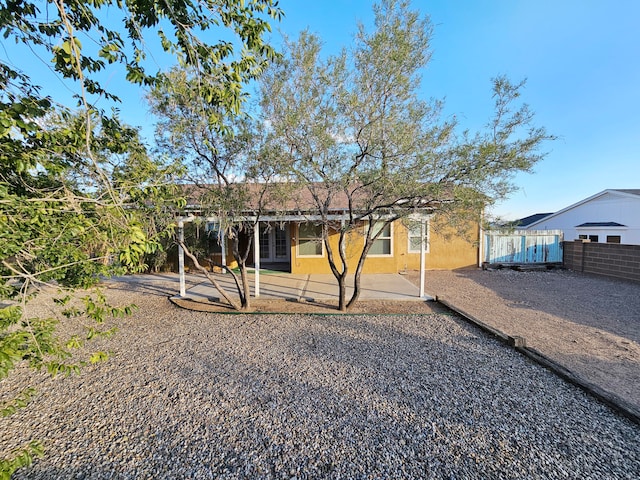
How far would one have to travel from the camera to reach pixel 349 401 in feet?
9.80

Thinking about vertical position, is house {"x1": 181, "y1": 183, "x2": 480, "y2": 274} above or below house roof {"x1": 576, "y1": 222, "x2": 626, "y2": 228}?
below

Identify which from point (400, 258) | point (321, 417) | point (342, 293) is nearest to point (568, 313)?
point (342, 293)

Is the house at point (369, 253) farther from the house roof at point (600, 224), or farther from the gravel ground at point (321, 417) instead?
the house roof at point (600, 224)

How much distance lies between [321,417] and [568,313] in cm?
638

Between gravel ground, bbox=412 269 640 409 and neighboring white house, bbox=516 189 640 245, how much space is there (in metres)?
9.31

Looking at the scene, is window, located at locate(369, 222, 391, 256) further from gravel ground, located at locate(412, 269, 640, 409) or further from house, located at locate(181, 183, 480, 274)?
gravel ground, located at locate(412, 269, 640, 409)

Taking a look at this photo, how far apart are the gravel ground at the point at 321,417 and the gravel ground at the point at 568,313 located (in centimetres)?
82

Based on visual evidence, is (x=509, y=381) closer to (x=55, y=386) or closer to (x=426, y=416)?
(x=426, y=416)

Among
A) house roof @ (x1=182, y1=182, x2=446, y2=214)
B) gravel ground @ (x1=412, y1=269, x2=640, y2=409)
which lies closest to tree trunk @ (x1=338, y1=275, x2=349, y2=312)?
house roof @ (x1=182, y1=182, x2=446, y2=214)

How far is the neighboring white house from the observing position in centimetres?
1602

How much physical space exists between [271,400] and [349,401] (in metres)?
0.83

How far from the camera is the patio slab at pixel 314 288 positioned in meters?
7.40

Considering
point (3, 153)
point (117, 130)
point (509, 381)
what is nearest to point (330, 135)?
point (117, 130)

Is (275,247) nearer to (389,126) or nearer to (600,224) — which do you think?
(389,126)
